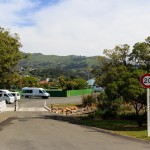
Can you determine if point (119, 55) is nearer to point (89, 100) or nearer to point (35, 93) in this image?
point (89, 100)

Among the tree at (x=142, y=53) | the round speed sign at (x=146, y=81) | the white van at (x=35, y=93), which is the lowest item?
the white van at (x=35, y=93)

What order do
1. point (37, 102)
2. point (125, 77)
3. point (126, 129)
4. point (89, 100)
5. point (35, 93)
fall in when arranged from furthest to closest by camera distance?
point (35, 93)
point (37, 102)
point (89, 100)
point (125, 77)
point (126, 129)

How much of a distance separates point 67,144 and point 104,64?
28910 millimetres

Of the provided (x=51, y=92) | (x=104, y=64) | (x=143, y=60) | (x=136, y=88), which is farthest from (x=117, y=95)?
(x=51, y=92)

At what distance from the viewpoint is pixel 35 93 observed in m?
76.8

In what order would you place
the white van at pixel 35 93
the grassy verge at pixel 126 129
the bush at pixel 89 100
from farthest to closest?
the white van at pixel 35 93
the bush at pixel 89 100
the grassy verge at pixel 126 129

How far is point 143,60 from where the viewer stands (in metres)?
34.4

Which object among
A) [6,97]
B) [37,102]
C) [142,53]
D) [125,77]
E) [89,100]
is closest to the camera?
[125,77]

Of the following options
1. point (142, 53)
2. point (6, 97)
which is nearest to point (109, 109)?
point (142, 53)

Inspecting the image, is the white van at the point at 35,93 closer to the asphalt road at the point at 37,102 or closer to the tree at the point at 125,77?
the asphalt road at the point at 37,102

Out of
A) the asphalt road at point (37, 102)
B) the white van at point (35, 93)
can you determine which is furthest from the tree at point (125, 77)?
the white van at point (35, 93)

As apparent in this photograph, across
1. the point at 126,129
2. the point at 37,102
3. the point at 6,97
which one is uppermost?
the point at 6,97

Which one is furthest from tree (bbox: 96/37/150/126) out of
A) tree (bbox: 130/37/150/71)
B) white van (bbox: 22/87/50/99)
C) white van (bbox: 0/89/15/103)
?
white van (bbox: 22/87/50/99)

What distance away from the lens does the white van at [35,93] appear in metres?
75.3
